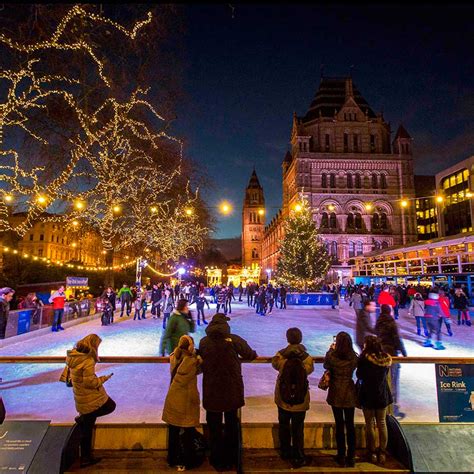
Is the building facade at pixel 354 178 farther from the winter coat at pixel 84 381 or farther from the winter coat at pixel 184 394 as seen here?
the winter coat at pixel 84 381

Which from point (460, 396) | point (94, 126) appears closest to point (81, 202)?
point (94, 126)

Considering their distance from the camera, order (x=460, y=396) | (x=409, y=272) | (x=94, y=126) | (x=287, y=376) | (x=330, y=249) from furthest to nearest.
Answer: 1. (x=330, y=249)
2. (x=409, y=272)
3. (x=94, y=126)
4. (x=460, y=396)
5. (x=287, y=376)

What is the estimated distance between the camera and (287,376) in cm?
351

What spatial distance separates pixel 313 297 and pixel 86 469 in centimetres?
2021

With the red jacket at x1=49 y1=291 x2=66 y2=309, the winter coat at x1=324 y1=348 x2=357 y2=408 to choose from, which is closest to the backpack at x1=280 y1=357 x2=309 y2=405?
the winter coat at x1=324 y1=348 x2=357 y2=408

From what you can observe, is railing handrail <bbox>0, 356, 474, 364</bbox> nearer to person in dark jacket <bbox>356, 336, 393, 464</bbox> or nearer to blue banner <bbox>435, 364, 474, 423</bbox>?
blue banner <bbox>435, 364, 474, 423</bbox>

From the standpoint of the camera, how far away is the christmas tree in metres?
26.2

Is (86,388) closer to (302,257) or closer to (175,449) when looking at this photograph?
(175,449)

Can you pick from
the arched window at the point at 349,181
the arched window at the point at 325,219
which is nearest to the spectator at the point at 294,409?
the arched window at the point at 325,219

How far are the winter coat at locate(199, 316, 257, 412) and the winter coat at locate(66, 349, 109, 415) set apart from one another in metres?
1.09

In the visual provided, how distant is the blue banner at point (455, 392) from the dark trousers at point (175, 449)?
2.88 m

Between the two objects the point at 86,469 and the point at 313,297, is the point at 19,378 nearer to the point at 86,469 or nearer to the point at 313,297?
the point at 86,469

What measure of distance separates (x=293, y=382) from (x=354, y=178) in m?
46.0

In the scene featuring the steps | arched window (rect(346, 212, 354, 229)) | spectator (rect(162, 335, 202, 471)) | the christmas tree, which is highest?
arched window (rect(346, 212, 354, 229))
